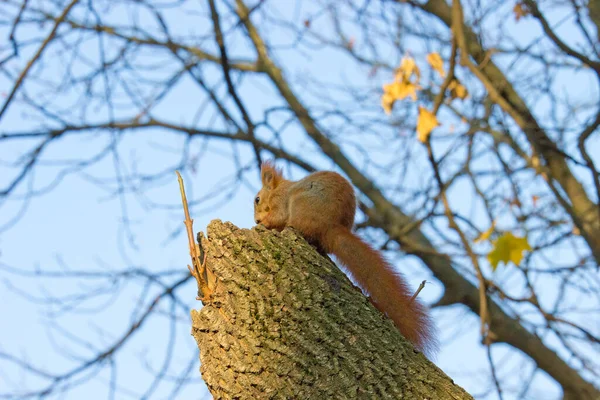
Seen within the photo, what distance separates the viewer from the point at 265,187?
148 inches

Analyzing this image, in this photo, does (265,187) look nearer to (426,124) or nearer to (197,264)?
(426,124)

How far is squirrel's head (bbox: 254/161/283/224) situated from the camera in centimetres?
365

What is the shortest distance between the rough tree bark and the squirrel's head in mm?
1452

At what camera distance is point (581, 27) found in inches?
151

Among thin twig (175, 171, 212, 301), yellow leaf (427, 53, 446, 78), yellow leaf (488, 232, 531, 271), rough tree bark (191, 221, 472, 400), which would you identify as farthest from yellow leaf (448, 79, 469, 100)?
thin twig (175, 171, 212, 301)

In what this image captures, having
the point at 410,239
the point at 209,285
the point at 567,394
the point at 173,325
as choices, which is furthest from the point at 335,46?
the point at 209,285

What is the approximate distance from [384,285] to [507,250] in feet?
4.97

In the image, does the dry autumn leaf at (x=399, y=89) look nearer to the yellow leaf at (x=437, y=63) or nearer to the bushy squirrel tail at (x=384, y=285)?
the yellow leaf at (x=437, y=63)

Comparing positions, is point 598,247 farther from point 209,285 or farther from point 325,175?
point 209,285

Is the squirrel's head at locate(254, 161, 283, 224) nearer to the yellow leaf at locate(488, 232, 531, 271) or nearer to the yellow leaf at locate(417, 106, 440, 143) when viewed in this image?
the yellow leaf at locate(417, 106, 440, 143)

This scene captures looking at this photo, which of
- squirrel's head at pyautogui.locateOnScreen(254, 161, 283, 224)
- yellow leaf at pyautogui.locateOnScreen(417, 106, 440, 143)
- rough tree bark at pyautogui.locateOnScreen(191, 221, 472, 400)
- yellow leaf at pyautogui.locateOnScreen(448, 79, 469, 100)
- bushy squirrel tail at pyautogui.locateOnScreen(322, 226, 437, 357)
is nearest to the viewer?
rough tree bark at pyautogui.locateOnScreen(191, 221, 472, 400)

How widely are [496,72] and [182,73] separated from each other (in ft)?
8.77

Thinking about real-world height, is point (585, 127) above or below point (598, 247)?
above

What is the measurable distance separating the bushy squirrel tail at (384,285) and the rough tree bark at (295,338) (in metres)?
0.19
